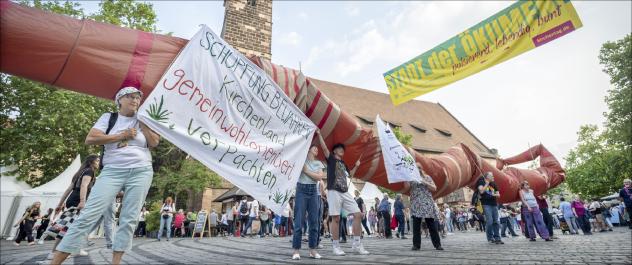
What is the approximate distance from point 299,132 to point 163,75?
1.75 m

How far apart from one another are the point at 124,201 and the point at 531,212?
9.72m

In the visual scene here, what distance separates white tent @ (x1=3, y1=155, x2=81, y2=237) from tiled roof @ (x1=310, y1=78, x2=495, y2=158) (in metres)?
22.8

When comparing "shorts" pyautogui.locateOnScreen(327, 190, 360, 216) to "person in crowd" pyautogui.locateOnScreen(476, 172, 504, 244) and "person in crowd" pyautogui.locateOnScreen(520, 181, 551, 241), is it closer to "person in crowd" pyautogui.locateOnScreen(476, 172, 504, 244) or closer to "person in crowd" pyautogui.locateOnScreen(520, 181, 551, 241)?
"person in crowd" pyautogui.locateOnScreen(476, 172, 504, 244)

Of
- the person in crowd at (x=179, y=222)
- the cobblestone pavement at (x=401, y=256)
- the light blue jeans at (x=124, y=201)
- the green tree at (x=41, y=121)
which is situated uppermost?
the green tree at (x=41, y=121)

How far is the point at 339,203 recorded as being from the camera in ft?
17.3

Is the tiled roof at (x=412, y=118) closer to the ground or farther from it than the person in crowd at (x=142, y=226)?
farther from it

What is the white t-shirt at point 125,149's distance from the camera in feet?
10.0

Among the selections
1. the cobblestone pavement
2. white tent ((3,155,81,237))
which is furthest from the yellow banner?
white tent ((3,155,81,237))

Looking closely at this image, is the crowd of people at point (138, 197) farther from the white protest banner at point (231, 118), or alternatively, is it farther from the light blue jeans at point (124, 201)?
the white protest banner at point (231, 118)

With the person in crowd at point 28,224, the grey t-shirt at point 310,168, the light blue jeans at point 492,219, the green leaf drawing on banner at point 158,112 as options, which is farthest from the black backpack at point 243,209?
the green leaf drawing on banner at point 158,112

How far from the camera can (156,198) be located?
2086 cm

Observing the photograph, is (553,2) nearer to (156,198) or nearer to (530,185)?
(530,185)

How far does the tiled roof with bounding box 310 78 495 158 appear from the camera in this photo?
3378 centimetres

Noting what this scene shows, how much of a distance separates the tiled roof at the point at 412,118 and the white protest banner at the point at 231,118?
28574mm
